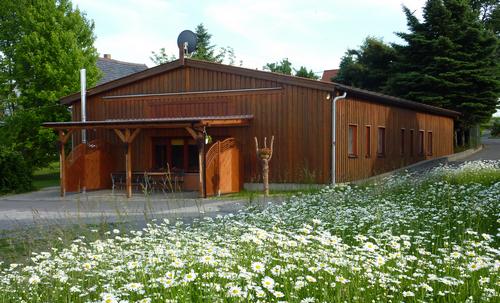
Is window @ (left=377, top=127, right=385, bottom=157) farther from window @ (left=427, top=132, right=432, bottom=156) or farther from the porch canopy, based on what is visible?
window @ (left=427, top=132, right=432, bottom=156)

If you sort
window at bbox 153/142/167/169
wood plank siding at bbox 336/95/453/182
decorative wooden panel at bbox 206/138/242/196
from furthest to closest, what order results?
window at bbox 153/142/167/169, wood plank siding at bbox 336/95/453/182, decorative wooden panel at bbox 206/138/242/196

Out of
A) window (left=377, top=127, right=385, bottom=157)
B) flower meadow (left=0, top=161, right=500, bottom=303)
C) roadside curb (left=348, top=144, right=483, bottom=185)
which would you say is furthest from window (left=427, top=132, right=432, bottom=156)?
flower meadow (left=0, top=161, right=500, bottom=303)

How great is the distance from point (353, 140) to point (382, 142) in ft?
12.4

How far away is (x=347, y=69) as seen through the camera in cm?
4484

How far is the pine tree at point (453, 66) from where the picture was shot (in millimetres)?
35031

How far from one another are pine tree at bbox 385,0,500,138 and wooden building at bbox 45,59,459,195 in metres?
11.3

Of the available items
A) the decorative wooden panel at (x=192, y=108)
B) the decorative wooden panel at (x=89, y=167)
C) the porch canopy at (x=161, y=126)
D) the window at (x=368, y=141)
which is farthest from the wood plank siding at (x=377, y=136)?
the decorative wooden panel at (x=89, y=167)

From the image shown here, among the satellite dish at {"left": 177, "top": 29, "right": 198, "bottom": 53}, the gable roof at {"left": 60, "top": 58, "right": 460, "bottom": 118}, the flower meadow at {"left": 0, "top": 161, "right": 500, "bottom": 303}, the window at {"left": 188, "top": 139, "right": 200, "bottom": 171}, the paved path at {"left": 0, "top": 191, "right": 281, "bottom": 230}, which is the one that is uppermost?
the satellite dish at {"left": 177, "top": 29, "right": 198, "bottom": 53}

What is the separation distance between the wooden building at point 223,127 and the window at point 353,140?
1.5 inches

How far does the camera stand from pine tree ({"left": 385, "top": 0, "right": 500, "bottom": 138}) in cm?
3503

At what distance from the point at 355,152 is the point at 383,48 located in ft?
70.7

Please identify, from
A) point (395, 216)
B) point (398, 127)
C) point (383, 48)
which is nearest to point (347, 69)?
point (383, 48)

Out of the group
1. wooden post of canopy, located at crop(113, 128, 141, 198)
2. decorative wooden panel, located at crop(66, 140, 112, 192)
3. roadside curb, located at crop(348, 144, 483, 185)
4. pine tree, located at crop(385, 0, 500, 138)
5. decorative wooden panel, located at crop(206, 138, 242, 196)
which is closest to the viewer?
decorative wooden panel, located at crop(206, 138, 242, 196)

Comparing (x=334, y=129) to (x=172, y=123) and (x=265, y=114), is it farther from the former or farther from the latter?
(x=172, y=123)
